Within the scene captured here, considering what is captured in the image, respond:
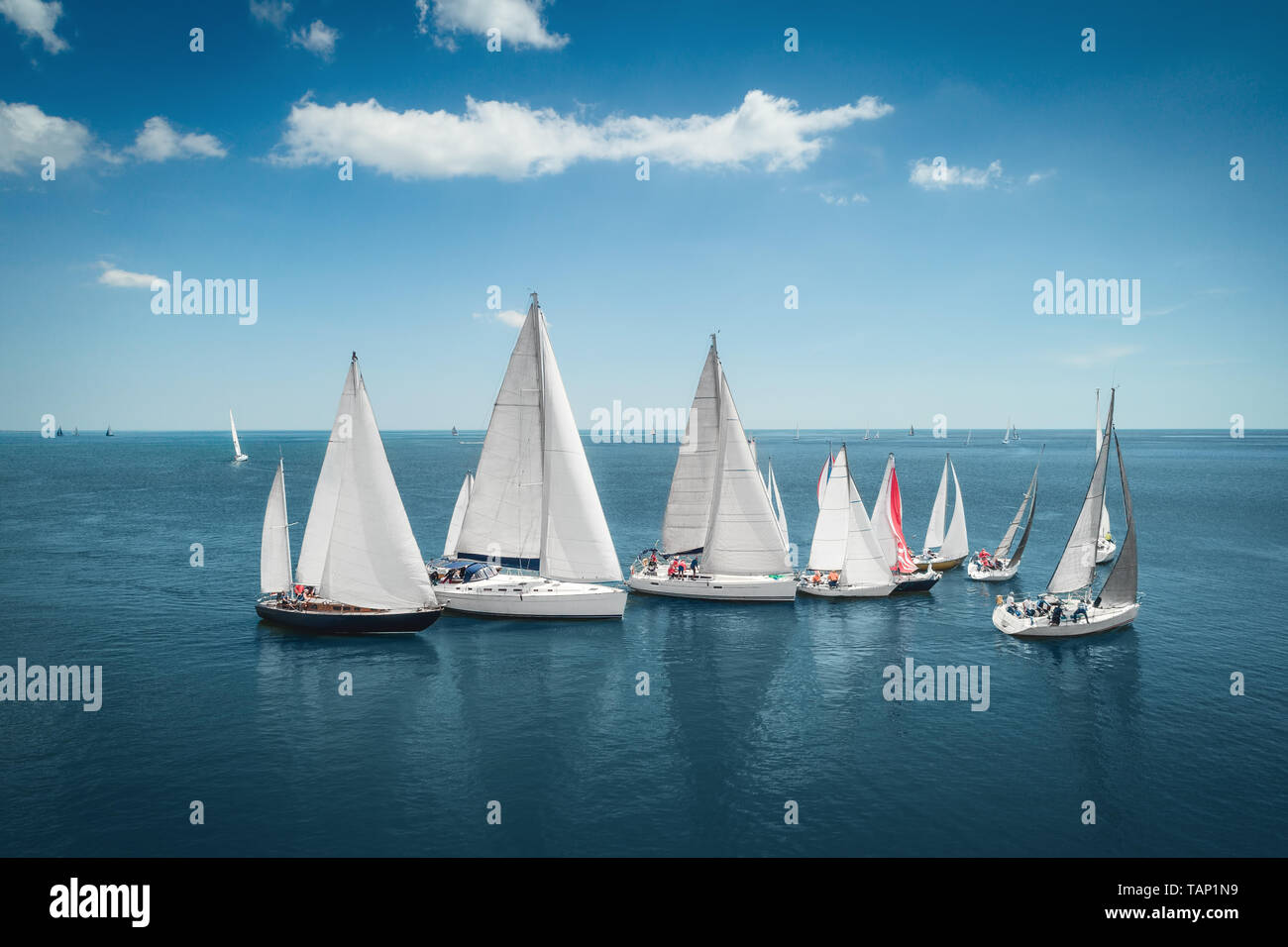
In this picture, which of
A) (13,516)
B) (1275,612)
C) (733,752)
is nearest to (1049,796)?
(733,752)

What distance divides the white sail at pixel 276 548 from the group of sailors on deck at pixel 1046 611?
54.4 meters

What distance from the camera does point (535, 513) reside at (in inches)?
2076

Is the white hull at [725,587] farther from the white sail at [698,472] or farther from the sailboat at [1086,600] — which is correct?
the sailboat at [1086,600]

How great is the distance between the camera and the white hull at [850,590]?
5922 cm

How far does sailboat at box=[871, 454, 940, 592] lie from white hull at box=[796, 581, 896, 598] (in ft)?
4.73

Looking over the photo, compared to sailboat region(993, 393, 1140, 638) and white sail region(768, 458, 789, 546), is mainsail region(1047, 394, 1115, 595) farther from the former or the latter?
white sail region(768, 458, 789, 546)

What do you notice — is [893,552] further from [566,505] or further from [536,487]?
[536,487]

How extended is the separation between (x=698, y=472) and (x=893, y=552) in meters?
19.7

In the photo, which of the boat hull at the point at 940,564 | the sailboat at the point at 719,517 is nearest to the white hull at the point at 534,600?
the sailboat at the point at 719,517
